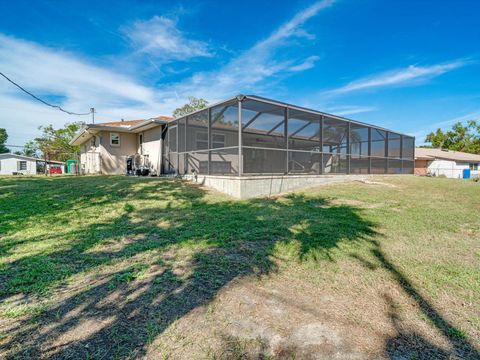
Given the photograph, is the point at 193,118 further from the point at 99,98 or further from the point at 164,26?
the point at 99,98

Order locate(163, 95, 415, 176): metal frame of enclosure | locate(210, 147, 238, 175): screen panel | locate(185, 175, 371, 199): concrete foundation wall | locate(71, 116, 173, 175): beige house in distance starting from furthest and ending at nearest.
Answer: locate(71, 116, 173, 175): beige house in distance, locate(163, 95, 415, 176): metal frame of enclosure, locate(210, 147, 238, 175): screen panel, locate(185, 175, 371, 199): concrete foundation wall

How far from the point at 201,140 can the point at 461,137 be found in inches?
1903

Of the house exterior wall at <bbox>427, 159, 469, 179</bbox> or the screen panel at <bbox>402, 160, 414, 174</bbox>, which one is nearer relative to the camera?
the screen panel at <bbox>402, 160, 414, 174</bbox>

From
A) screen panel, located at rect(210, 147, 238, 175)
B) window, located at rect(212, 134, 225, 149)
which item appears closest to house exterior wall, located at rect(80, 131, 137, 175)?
window, located at rect(212, 134, 225, 149)

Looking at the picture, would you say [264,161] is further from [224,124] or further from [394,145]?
[394,145]

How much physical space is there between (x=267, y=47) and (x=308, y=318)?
14085 millimetres

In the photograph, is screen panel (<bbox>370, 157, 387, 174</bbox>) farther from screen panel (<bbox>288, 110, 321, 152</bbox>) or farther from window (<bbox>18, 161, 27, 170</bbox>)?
window (<bbox>18, 161, 27, 170</bbox>)

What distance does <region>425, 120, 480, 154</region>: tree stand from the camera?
39.6 metres

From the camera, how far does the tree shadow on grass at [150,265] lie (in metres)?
1.71

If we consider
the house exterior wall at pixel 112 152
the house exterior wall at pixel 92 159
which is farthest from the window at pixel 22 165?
the house exterior wall at pixel 112 152

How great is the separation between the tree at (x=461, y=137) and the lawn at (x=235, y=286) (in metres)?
47.1

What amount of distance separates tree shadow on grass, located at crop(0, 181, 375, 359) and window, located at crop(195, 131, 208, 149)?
4.84 m

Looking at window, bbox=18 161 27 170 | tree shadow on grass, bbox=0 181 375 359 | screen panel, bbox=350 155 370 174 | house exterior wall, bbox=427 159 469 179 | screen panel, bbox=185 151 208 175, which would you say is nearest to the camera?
tree shadow on grass, bbox=0 181 375 359

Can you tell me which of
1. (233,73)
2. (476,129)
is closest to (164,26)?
(233,73)
